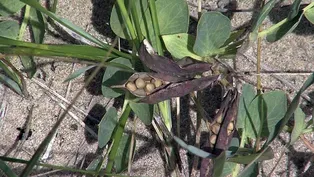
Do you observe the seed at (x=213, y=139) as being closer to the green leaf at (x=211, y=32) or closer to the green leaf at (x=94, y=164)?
the green leaf at (x=211, y=32)

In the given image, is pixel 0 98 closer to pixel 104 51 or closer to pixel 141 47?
pixel 104 51

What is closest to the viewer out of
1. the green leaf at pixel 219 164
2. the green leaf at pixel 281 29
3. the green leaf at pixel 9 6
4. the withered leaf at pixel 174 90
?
the green leaf at pixel 219 164

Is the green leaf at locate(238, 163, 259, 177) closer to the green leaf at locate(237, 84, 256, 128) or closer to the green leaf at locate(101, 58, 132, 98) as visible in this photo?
the green leaf at locate(237, 84, 256, 128)

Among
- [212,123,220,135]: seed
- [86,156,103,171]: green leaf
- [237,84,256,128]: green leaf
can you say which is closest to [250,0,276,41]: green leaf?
[237,84,256,128]: green leaf

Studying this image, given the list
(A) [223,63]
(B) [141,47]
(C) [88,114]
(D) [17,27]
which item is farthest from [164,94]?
(D) [17,27]

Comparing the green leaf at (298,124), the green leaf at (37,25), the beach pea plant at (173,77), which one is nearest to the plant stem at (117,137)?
the beach pea plant at (173,77)
